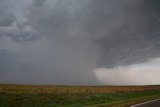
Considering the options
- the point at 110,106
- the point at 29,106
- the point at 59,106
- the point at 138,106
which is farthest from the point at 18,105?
the point at 138,106

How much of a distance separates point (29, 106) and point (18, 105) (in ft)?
5.94

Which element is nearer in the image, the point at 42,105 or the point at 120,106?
the point at 120,106

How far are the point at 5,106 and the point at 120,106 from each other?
12.7 meters

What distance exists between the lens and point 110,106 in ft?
113

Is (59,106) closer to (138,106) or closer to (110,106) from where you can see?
(110,106)

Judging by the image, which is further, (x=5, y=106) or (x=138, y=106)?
(x=5, y=106)

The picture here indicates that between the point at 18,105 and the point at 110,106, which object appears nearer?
the point at 110,106

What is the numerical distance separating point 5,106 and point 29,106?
264 cm

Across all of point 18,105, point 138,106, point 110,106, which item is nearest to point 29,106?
point 18,105

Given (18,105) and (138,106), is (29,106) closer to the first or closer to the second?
(18,105)

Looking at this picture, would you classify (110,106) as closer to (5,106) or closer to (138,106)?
(138,106)

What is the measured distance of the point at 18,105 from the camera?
38.1 metres

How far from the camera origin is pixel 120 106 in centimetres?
3394

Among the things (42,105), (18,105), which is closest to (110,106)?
(42,105)
